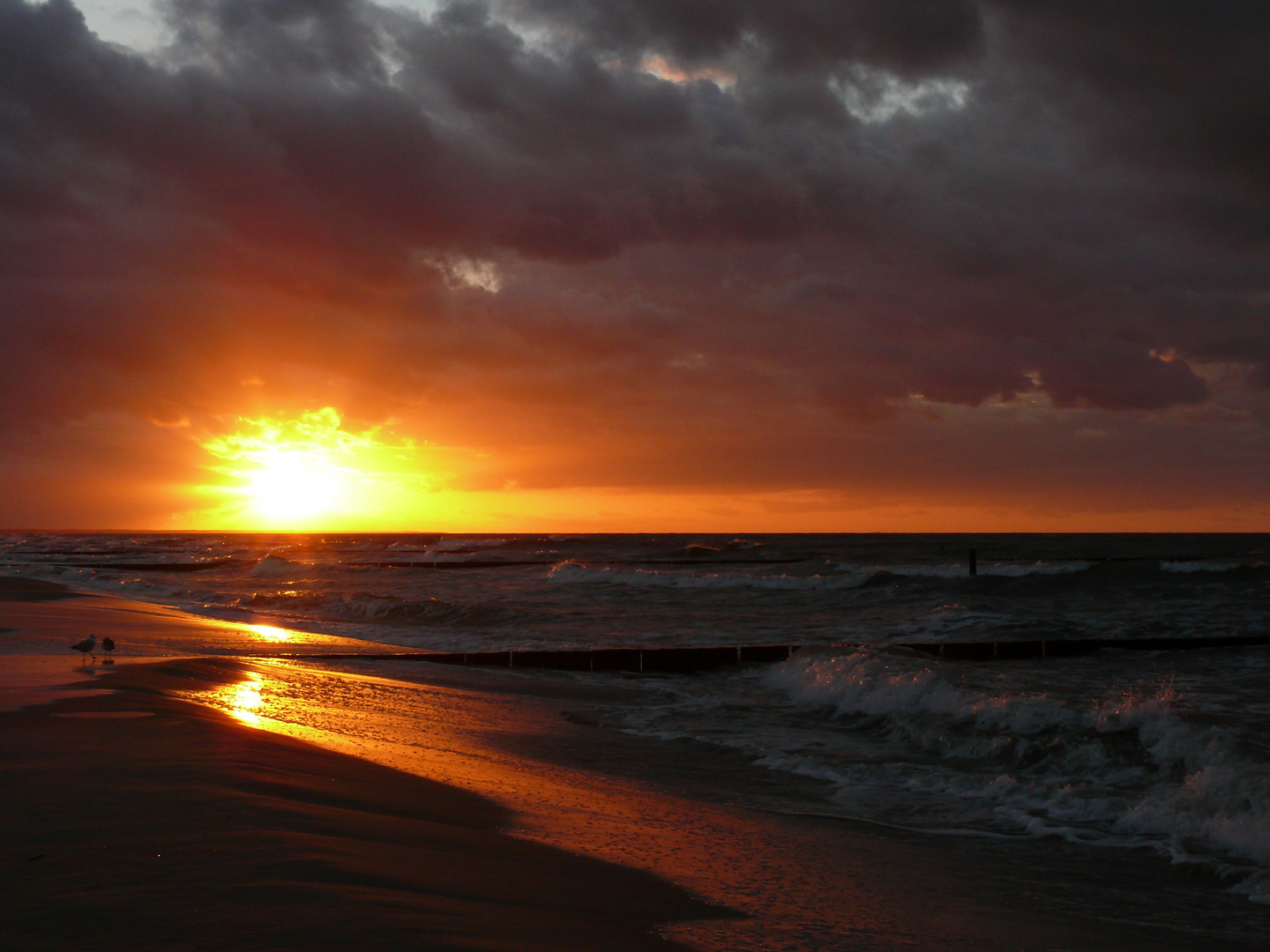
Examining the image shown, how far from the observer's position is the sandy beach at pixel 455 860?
336 centimetres

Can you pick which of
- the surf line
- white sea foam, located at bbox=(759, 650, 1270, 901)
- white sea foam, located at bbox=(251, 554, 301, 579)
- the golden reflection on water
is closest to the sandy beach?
white sea foam, located at bbox=(759, 650, 1270, 901)

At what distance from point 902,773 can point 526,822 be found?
4.29 meters

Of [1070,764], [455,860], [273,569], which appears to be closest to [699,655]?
[1070,764]

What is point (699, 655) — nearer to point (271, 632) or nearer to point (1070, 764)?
point (1070, 764)

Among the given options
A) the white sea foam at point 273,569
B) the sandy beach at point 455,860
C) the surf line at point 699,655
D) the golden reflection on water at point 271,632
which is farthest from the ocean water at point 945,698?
the white sea foam at point 273,569

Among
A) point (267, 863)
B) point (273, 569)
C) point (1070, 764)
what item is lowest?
point (273, 569)

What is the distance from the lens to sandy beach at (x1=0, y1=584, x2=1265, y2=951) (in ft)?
11.0

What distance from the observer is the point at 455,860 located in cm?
437

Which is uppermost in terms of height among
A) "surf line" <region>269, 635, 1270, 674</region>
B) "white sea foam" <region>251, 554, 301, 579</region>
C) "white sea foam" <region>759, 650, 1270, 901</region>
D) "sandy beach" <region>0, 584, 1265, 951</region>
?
"sandy beach" <region>0, 584, 1265, 951</region>

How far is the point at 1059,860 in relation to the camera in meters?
5.89

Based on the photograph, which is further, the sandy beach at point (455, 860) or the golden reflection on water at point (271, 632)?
the golden reflection on water at point (271, 632)

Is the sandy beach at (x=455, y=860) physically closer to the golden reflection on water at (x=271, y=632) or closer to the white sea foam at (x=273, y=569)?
the golden reflection on water at (x=271, y=632)

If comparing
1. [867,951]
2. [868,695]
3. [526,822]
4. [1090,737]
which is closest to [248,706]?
[526,822]

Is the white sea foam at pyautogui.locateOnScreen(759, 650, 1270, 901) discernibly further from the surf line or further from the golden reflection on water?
the golden reflection on water
